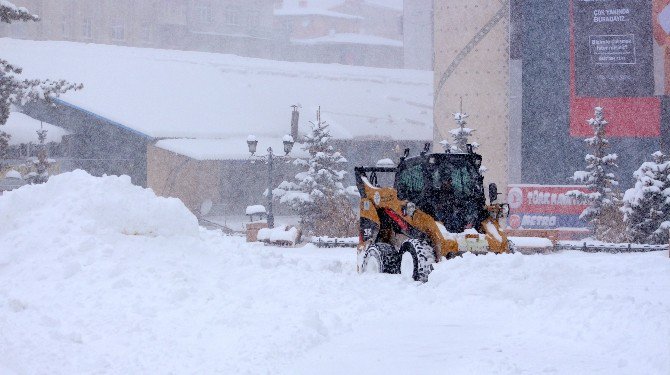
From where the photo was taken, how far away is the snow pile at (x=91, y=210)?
43.2 feet

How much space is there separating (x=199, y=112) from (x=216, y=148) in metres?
4.47

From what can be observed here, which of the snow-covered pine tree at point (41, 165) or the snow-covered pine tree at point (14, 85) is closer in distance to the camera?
the snow-covered pine tree at point (14, 85)

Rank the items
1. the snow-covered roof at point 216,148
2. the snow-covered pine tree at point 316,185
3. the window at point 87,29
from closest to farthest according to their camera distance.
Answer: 1. the snow-covered pine tree at point 316,185
2. the snow-covered roof at point 216,148
3. the window at point 87,29

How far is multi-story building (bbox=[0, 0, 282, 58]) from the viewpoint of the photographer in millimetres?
67062

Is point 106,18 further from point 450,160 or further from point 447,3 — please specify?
point 450,160

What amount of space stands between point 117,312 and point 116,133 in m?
34.4

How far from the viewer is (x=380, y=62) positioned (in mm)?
84875

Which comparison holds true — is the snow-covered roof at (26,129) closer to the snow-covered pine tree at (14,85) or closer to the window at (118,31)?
the snow-covered pine tree at (14,85)

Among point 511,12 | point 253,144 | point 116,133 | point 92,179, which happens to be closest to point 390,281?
point 92,179

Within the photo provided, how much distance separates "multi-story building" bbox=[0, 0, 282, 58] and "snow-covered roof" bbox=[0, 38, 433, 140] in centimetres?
1637

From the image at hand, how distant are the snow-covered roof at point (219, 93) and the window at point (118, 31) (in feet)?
57.4

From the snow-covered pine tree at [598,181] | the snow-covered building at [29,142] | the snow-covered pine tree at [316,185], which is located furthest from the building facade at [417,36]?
the snow-covered pine tree at [598,181]

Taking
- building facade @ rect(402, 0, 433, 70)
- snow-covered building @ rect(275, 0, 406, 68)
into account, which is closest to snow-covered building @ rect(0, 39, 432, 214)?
building facade @ rect(402, 0, 433, 70)

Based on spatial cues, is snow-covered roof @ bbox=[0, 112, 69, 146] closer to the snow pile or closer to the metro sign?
the metro sign
